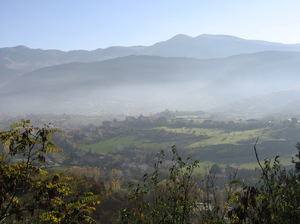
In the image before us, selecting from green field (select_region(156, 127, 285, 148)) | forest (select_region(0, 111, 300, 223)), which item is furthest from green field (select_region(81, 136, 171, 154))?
green field (select_region(156, 127, 285, 148))

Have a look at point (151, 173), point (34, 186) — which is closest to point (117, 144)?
point (151, 173)

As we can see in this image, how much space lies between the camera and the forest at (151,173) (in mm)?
3969

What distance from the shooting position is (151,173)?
22.5ft

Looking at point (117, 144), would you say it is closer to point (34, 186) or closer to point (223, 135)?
point (223, 135)

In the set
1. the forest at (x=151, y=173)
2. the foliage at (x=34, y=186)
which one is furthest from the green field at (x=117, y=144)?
the foliage at (x=34, y=186)

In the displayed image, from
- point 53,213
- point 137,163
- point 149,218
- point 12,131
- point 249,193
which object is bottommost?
point 137,163

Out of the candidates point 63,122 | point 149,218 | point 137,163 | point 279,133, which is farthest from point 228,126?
point 149,218

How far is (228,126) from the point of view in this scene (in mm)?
97312

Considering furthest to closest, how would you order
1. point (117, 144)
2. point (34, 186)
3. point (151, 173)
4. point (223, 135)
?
point (223, 135) → point (117, 144) → point (151, 173) → point (34, 186)

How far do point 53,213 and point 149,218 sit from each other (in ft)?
10.1

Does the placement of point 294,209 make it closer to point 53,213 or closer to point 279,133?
point 53,213

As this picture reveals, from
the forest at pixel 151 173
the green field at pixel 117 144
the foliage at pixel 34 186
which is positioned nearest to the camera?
Answer: the foliage at pixel 34 186

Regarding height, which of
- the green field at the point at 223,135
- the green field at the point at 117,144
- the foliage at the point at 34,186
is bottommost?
the green field at the point at 117,144

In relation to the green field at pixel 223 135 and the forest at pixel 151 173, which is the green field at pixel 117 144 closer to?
the forest at pixel 151 173
